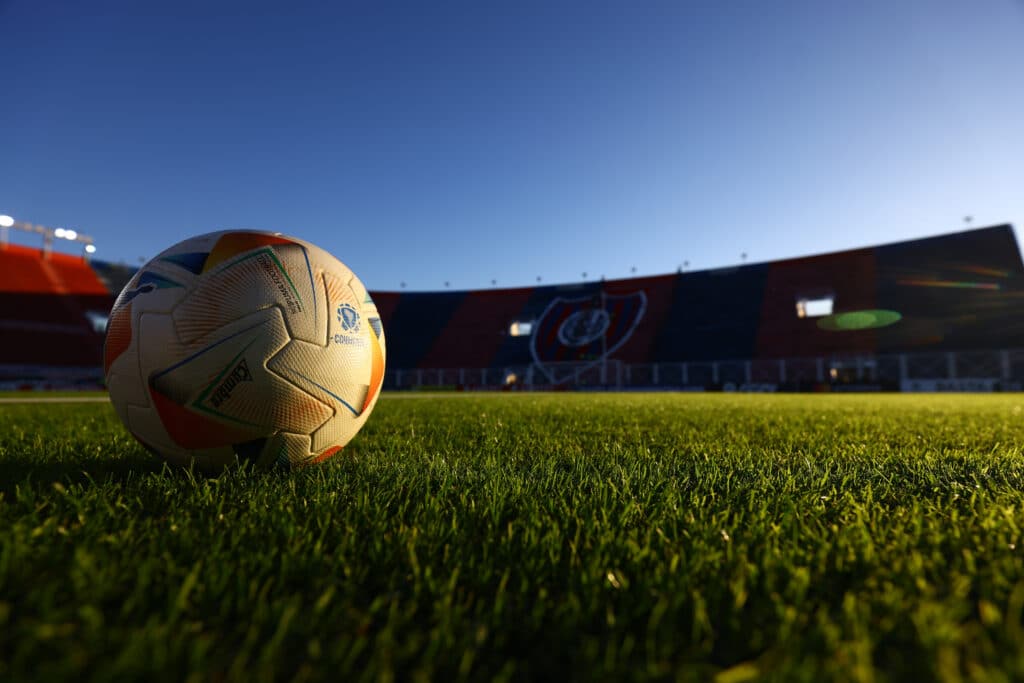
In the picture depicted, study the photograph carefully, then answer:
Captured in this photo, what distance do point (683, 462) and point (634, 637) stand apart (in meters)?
2.22

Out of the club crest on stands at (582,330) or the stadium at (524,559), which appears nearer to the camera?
the stadium at (524,559)

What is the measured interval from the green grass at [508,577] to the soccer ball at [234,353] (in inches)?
8.7

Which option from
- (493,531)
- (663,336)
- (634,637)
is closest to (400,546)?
(493,531)

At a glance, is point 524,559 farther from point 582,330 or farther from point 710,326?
point 582,330

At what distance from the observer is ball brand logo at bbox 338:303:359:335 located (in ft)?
8.56

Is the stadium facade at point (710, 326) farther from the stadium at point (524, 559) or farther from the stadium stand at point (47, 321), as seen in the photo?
the stadium at point (524, 559)

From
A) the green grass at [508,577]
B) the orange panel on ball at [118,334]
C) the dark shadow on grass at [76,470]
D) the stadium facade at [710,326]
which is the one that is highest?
the stadium facade at [710,326]

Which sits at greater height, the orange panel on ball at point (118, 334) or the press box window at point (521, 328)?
the press box window at point (521, 328)

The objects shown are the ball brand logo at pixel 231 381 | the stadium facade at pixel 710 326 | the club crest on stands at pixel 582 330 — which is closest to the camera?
the ball brand logo at pixel 231 381

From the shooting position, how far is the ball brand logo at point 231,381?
7.54 ft

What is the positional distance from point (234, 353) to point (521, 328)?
41748 mm

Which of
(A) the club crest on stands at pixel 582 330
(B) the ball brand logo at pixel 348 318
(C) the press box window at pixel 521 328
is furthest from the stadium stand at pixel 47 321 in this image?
(B) the ball brand logo at pixel 348 318

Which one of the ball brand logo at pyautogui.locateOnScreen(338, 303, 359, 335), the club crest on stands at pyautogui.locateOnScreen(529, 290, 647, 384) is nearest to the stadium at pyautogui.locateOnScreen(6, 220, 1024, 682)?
the ball brand logo at pyautogui.locateOnScreen(338, 303, 359, 335)

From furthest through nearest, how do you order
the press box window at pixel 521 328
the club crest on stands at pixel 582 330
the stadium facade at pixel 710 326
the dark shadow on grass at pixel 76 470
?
the press box window at pixel 521 328, the club crest on stands at pixel 582 330, the stadium facade at pixel 710 326, the dark shadow on grass at pixel 76 470
